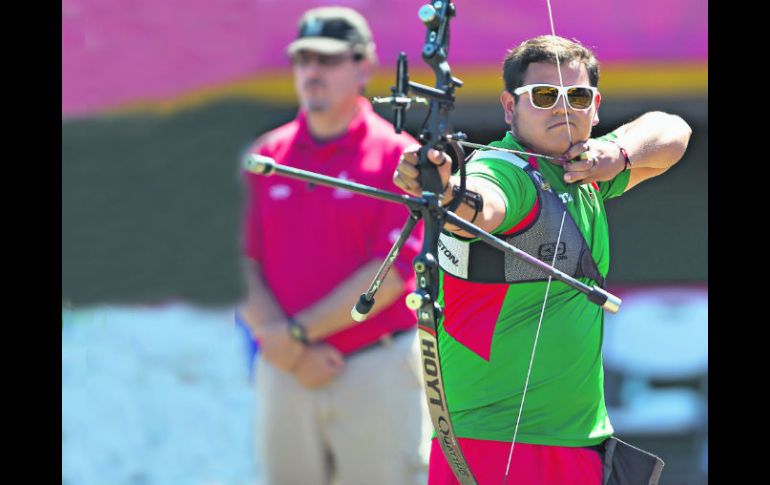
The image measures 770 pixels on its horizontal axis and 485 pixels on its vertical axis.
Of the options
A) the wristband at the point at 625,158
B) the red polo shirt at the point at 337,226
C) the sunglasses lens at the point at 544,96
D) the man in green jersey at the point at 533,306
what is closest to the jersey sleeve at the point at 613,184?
the wristband at the point at 625,158

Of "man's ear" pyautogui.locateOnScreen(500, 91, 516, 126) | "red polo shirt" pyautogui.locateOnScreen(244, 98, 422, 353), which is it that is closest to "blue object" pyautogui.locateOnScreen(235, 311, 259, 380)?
"red polo shirt" pyautogui.locateOnScreen(244, 98, 422, 353)

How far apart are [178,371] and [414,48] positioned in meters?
1.55

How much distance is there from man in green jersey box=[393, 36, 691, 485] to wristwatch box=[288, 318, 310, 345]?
117cm

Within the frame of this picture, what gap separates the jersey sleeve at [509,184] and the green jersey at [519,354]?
1cm

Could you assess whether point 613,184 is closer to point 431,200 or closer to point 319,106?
point 431,200

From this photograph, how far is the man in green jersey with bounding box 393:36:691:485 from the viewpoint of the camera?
7.72 ft

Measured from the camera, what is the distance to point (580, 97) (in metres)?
2.37

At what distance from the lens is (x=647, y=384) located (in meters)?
5.08

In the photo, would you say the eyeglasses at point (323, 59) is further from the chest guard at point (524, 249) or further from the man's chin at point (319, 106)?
the chest guard at point (524, 249)

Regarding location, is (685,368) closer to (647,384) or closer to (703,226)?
(647,384)

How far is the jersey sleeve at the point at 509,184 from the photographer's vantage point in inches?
88.3

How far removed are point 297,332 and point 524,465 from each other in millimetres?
1351

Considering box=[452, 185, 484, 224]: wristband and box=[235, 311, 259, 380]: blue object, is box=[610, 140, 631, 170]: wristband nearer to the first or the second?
box=[452, 185, 484, 224]: wristband
